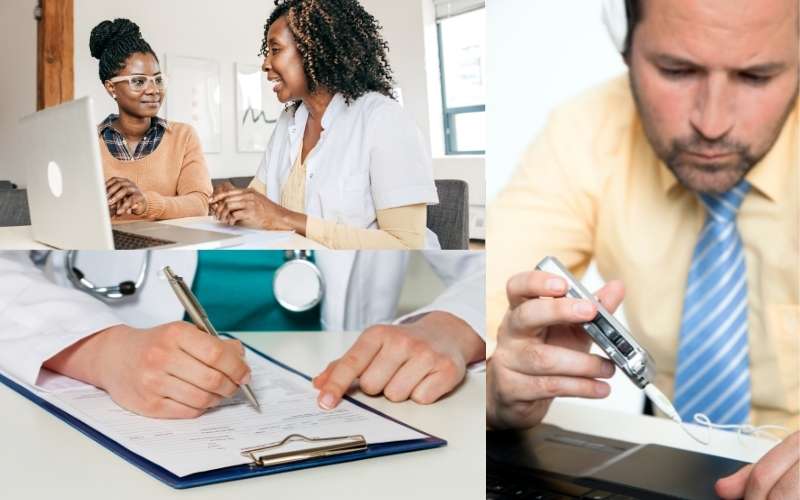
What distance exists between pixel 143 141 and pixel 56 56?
155 millimetres

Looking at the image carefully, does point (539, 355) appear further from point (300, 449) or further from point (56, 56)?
point (56, 56)

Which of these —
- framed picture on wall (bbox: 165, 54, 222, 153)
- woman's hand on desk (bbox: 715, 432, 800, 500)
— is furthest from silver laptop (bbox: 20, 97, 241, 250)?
woman's hand on desk (bbox: 715, 432, 800, 500)

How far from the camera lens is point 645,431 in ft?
2.40

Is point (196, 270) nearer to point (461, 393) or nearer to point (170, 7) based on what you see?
point (170, 7)

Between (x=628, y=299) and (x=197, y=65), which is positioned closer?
(x=628, y=299)

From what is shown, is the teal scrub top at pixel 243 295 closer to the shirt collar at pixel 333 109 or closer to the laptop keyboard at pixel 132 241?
the laptop keyboard at pixel 132 241

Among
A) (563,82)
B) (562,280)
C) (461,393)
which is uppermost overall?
Result: (563,82)

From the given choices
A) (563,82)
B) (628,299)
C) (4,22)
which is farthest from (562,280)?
(4,22)

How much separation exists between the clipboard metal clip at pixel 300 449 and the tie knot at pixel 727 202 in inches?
13.7

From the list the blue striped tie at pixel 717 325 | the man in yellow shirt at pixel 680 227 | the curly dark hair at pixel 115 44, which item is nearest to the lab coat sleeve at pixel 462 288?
the man in yellow shirt at pixel 680 227

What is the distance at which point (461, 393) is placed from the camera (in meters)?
0.78

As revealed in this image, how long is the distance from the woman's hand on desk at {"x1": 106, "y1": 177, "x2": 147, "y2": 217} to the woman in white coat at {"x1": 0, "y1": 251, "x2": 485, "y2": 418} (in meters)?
0.07

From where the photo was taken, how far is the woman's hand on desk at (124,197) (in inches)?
37.4

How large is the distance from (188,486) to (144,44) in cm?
61
